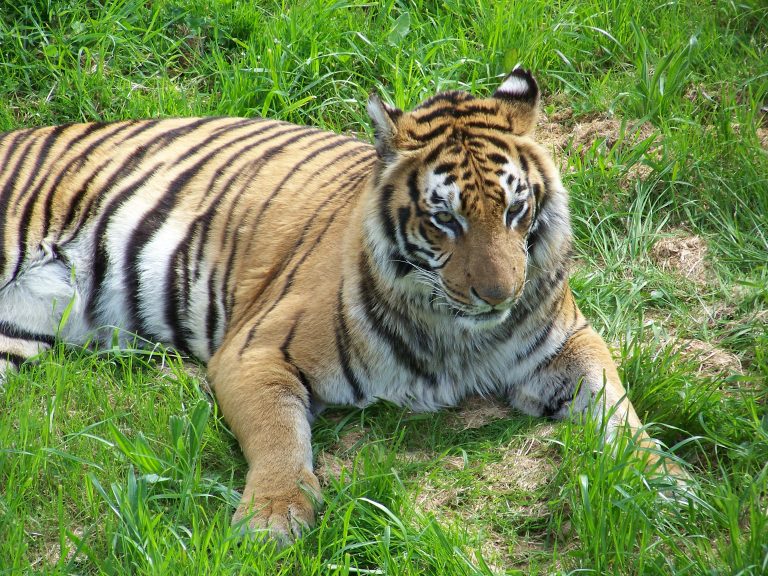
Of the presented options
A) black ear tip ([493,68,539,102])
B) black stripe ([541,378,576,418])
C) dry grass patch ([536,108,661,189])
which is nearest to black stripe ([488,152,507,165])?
black ear tip ([493,68,539,102])

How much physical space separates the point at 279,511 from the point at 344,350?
2.31 ft

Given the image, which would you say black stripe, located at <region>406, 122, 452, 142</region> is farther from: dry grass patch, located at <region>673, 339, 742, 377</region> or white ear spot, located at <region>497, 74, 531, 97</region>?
dry grass patch, located at <region>673, 339, 742, 377</region>

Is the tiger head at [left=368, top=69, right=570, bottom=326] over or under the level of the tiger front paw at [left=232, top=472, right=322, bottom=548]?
over

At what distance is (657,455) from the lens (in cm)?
314

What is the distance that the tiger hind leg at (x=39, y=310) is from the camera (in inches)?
153

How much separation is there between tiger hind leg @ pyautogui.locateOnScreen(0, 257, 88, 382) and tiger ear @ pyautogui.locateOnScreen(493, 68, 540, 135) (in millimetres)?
1805

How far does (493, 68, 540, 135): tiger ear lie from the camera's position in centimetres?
344

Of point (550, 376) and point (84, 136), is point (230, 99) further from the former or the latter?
point (550, 376)

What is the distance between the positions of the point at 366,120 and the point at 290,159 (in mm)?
845

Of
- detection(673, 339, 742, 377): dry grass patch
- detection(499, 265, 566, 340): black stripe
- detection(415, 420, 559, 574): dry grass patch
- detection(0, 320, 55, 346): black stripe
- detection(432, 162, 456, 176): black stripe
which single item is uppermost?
detection(432, 162, 456, 176): black stripe

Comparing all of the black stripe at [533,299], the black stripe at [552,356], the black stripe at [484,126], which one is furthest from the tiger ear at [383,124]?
the black stripe at [552,356]

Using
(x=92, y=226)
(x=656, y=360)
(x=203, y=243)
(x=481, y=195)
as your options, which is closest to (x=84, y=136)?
(x=92, y=226)

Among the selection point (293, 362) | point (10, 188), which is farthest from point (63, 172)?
point (293, 362)

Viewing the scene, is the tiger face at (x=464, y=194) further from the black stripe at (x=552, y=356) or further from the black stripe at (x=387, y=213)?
the black stripe at (x=552, y=356)
